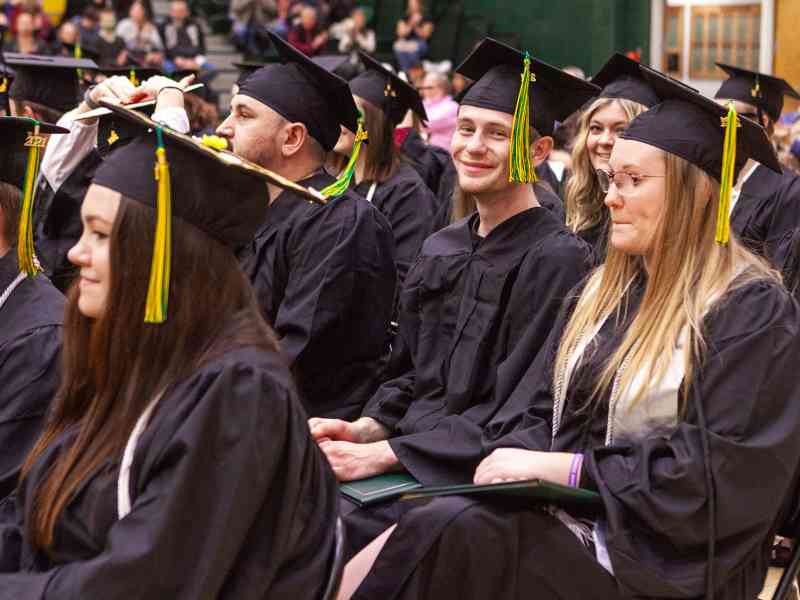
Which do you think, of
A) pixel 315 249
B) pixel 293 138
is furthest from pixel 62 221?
pixel 315 249

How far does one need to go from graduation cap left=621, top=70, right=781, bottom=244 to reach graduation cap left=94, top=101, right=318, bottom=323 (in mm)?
1050

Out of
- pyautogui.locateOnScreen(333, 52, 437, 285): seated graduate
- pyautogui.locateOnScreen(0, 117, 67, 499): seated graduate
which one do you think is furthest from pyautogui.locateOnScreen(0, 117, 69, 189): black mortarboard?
pyautogui.locateOnScreen(333, 52, 437, 285): seated graduate

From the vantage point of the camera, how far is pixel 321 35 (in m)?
16.4

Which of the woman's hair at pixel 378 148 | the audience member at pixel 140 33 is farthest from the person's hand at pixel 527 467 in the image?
the audience member at pixel 140 33

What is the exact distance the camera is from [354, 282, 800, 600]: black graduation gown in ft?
8.47

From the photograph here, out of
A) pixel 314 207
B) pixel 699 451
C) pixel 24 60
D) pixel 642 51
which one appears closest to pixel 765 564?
pixel 699 451

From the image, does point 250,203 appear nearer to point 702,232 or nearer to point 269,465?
point 269,465

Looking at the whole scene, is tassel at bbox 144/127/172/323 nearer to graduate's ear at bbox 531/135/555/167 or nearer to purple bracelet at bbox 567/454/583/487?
purple bracelet at bbox 567/454/583/487

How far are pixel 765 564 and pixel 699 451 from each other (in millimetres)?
436

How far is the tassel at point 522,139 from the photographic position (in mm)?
Answer: 3568

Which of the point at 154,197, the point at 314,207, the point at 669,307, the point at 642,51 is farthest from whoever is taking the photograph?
the point at 642,51

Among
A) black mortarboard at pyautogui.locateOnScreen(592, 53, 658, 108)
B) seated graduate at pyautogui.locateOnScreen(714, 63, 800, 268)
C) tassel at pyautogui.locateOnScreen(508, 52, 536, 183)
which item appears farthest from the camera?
seated graduate at pyautogui.locateOnScreen(714, 63, 800, 268)

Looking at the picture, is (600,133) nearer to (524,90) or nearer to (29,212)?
(524,90)

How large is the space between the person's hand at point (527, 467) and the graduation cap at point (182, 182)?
85 centimetres
